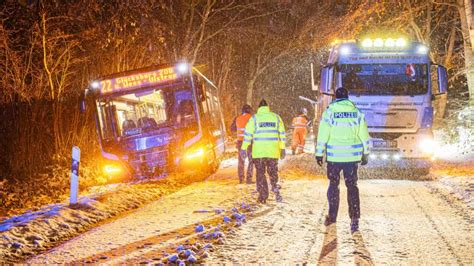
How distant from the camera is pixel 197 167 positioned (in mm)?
12055

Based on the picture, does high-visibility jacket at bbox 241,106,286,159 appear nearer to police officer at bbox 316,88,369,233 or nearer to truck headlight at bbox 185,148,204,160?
police officer at bbox 316,88,369,233

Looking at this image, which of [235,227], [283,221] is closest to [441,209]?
[283,221]

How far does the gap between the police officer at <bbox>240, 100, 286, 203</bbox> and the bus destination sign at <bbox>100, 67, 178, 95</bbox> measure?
422cm

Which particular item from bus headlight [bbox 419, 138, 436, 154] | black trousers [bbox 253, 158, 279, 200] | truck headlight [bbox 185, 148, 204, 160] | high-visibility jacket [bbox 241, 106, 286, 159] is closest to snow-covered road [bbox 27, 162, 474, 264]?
black trousers [bbox 253, 158, 279, 200]

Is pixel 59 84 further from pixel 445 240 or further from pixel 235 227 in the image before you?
pixel 445 240

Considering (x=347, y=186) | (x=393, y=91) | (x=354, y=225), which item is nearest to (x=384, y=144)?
(x=393, y=91)

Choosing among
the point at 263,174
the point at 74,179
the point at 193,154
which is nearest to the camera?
the point at 263,174

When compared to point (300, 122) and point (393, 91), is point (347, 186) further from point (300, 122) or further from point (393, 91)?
point (300, 122)

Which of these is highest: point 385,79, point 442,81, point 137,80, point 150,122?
point 137,80

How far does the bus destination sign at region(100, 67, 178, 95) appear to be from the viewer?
12094mm

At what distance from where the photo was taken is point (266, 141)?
8438 mm

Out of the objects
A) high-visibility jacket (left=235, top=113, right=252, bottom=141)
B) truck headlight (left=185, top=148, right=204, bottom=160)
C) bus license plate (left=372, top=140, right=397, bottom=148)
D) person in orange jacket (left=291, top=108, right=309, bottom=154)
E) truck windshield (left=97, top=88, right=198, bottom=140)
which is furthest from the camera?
person in orange jacket (left=291, top=108, right=309, bottom=154)

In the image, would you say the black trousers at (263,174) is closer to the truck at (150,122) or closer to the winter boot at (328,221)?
the winter boot at (328,221)

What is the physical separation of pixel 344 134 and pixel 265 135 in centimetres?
236
